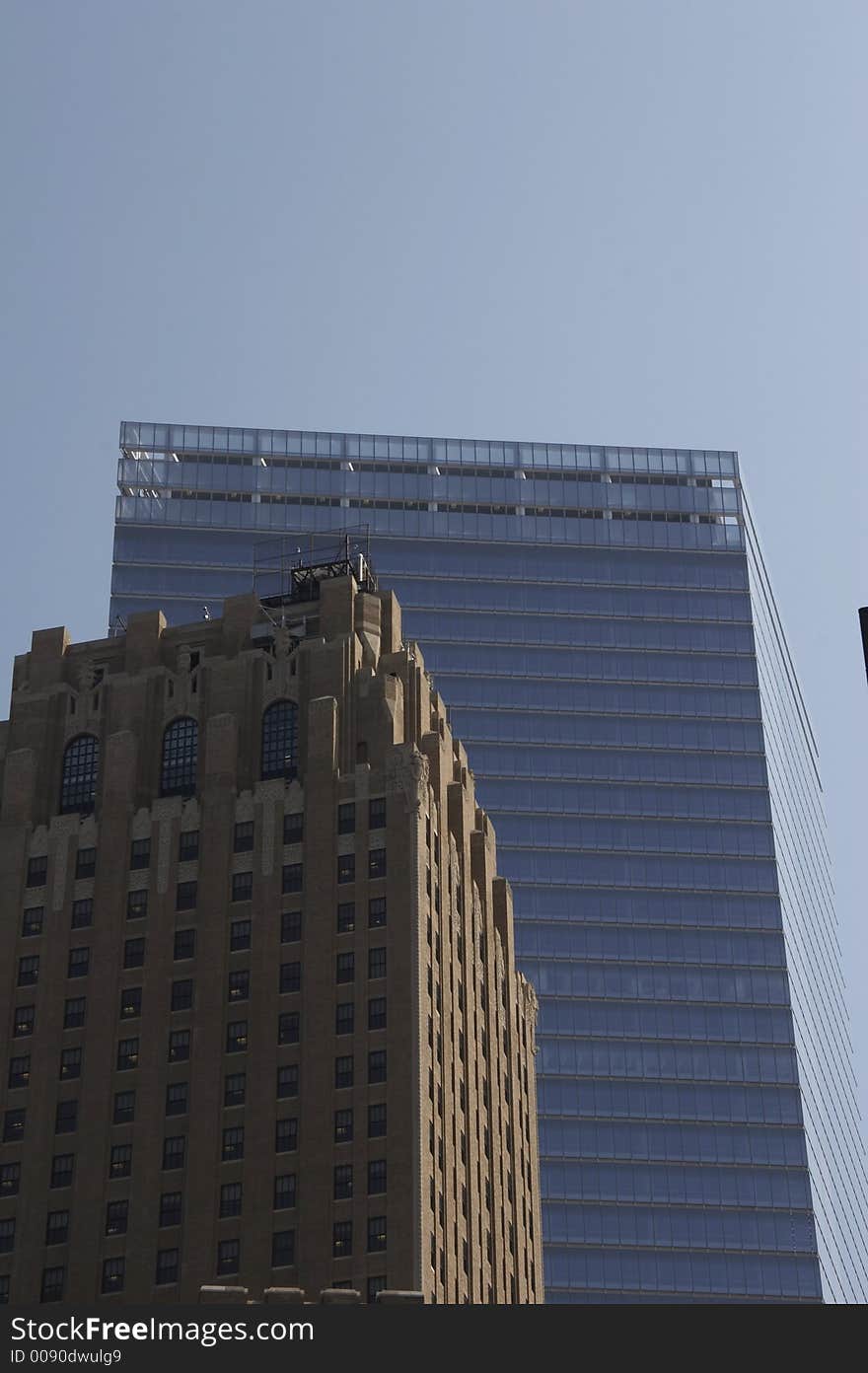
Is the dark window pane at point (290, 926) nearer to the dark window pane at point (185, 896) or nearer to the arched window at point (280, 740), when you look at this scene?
the dark window pane at point (185, 896)

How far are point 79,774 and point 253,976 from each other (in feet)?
71.0

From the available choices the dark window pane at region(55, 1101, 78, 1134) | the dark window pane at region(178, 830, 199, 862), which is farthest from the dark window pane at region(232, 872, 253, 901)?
the dark window pane at region(55, 1101, 78, 1134)

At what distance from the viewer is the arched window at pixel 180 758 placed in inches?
5974

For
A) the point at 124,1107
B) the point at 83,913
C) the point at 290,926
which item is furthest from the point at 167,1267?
the point at 83,913

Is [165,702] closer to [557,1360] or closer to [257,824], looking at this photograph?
[257,824]

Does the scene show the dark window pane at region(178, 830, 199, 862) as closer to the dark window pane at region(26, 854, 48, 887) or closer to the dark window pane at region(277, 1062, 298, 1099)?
the dark window pane at region(26, 854, 48, 887)

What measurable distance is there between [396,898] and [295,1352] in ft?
217

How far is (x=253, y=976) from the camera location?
461 feet

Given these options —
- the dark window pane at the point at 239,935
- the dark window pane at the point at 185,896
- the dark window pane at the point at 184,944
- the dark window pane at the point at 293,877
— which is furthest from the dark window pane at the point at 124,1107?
the dark window pane at the point at 293,877

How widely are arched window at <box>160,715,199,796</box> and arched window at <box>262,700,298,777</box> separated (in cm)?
470

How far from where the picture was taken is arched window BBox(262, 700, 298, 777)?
15012 centimetres

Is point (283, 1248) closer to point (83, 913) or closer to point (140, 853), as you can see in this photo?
point (83, 913)

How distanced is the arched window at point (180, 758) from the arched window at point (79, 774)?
15.6 feet

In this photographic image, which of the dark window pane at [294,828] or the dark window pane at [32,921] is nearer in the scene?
the dark window pane at [294,828]
